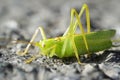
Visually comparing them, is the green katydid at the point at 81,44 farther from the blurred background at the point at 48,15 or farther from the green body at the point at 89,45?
the blurred background at the point at 48,15

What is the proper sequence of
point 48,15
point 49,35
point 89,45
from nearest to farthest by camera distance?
point 89,45, point 49,35, point 48,15

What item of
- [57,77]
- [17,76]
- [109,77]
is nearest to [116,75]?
[109,77]

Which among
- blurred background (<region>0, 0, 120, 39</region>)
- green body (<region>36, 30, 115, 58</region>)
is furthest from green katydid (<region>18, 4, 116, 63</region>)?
blurred background (<region>0, 0, 120, 39</region>)

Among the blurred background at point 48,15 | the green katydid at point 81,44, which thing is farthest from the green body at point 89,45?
the blurred background at point 48,15

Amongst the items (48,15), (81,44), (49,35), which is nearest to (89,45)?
(81,44)

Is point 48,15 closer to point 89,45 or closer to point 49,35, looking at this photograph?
point 49,35

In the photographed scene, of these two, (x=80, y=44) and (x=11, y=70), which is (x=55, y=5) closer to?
(x=80, y=44)

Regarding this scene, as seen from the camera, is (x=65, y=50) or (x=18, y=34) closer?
(x=65, y=50)

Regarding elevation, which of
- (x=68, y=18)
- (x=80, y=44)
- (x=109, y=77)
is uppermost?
(x=68, y=18)

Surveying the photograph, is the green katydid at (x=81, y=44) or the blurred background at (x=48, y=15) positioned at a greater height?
the blurred background at (x=48, y=15)
